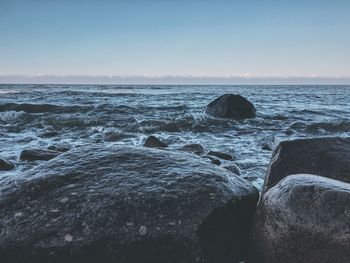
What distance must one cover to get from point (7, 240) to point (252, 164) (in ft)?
19.7

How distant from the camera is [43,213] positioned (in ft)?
11.6

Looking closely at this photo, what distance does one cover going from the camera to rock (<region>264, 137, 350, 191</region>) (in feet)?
15.5

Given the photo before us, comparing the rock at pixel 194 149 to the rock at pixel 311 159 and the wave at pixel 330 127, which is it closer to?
the rock at pixel 311 159

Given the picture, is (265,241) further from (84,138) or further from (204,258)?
(84,138)

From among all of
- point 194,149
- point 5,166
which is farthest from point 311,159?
point 5,166

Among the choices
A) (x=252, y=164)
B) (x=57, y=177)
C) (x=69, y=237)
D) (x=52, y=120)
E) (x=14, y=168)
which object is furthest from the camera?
(x=52, y=120)

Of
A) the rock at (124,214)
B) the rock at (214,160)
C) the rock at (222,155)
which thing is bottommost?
the rock at (222,155)

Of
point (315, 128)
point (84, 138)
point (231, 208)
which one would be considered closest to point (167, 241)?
point (231, 208)

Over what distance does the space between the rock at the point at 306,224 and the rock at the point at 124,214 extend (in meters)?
0.45

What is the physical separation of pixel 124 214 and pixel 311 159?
2668 millimetres

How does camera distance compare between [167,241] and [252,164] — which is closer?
[167,241]

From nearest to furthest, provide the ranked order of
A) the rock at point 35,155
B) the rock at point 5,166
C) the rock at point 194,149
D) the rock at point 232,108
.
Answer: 1. the rock at point 5,166
2. the rock at point 35,155
3. the rock at point 194,149
4. the rock at point 232,108

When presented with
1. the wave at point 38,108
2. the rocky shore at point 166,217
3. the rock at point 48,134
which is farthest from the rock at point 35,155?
the wave at point 38,108

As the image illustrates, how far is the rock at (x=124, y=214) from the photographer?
132 inches
